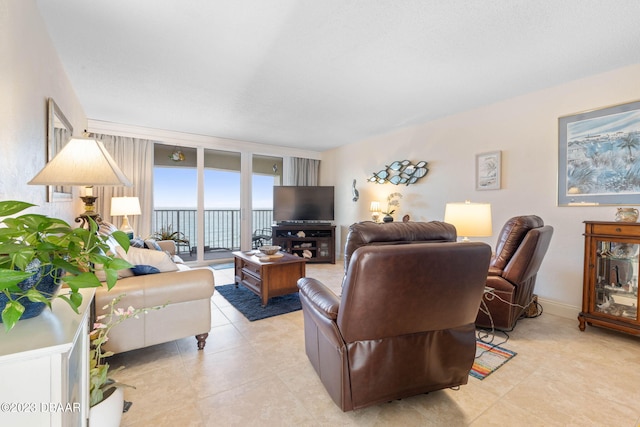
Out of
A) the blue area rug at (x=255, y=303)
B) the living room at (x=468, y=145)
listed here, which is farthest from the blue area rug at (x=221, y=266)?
the living room at (x=468, y=145)

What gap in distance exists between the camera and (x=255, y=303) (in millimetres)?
3070

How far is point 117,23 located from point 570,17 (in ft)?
9.98

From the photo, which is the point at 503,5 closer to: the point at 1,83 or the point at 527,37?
the point at 527,37

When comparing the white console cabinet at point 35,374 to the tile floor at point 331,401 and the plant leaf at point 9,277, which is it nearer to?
the plant leaf at point 9,277

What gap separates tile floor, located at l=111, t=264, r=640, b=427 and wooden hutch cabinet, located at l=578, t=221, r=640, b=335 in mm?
186

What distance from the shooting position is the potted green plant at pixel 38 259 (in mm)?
640

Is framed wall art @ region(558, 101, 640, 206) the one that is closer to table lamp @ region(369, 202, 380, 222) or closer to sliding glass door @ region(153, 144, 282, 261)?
table lamp @ region(369, 202, 380, 222)

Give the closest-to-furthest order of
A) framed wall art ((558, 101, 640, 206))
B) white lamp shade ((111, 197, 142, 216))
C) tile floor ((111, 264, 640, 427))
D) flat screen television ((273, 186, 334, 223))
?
tile floor ((111, 264, 640, 427))
framed wall art ((558, 101, 640, 206))
white lamp shade ((111, 197, 142, 216))
flat screen television ((273, 186, 334, 223))

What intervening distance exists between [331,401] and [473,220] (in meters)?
1.64

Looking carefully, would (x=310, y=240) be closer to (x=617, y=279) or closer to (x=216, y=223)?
(x=216, y=223)

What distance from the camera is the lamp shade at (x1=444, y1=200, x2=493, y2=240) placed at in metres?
2.14

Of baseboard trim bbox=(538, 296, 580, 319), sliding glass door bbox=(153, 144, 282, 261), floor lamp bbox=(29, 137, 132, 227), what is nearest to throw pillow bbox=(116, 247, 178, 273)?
floor lamp bbox=(29, 137, 132, 227)

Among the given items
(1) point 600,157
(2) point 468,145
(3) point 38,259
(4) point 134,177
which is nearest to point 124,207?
(4) point 134,177

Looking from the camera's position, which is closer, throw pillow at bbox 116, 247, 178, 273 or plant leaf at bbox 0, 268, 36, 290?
plant leaf at bbox 0, 268, 36, 290
